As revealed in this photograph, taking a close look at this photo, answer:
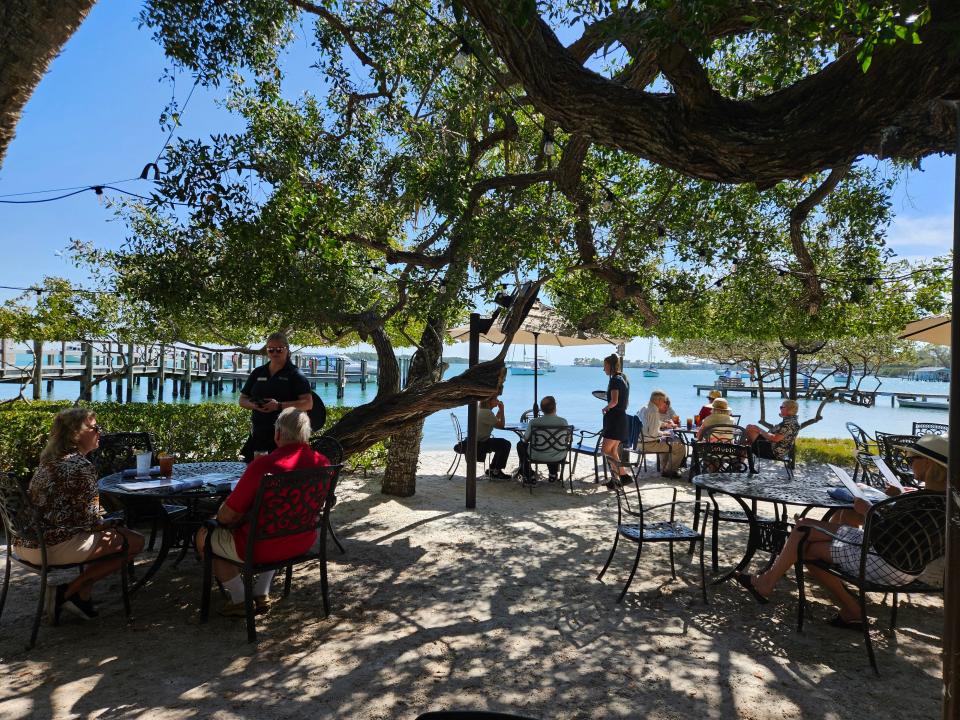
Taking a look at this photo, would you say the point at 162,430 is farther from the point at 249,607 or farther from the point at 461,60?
the point at 461,60

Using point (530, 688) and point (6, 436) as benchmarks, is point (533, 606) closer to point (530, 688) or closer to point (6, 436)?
point (530, 688)

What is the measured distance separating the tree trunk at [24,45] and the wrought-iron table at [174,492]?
6.96ft

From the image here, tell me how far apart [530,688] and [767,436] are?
6.59 metres

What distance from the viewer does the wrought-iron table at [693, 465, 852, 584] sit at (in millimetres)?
4137

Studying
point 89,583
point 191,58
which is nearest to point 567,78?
point 89,583

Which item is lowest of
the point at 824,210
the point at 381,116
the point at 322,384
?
the point at 322,384

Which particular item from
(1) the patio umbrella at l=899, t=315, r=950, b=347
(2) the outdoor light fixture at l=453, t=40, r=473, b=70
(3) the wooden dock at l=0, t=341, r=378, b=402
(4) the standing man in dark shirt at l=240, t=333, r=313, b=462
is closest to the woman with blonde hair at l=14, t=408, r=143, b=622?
(4) the standing man in dark shirt at l=240, t=333, r=313, b=462

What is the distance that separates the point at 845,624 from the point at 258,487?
381cm

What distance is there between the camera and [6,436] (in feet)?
19.9

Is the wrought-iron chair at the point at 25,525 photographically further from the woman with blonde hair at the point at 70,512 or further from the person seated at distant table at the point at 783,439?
the person seated at distant table at the point at 783,439

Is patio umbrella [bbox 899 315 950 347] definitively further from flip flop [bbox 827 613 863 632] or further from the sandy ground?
flip flop [bbox 827 613 863 632]

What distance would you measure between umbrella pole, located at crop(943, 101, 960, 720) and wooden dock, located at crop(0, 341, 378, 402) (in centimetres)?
1805

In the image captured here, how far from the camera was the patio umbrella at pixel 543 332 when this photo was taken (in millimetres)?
10055

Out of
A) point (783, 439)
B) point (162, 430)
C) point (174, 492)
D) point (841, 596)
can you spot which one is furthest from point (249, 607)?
point (783, 439)
